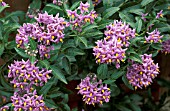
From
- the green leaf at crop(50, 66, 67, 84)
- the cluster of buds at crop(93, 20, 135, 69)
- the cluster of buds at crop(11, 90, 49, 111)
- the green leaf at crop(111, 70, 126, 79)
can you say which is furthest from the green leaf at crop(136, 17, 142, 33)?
the cluster of buds at crop(11, 90, 49, 111)

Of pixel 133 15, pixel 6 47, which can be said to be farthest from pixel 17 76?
pixel 133 15

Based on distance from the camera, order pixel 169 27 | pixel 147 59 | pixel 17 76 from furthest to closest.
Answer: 1. pixel 169 27
2. pixel 147 59
3. pixel 17 76

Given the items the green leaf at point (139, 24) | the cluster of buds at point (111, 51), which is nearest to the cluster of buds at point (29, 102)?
the cluster of buds at point (111, 51)

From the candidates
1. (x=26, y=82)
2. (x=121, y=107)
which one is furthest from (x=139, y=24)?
(x=121, y=107)

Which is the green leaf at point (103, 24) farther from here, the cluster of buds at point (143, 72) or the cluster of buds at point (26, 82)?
the cluster of buds at point (26, 82)

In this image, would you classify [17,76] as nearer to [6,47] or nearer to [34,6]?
[6,47]

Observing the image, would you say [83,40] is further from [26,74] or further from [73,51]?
[26,74]
